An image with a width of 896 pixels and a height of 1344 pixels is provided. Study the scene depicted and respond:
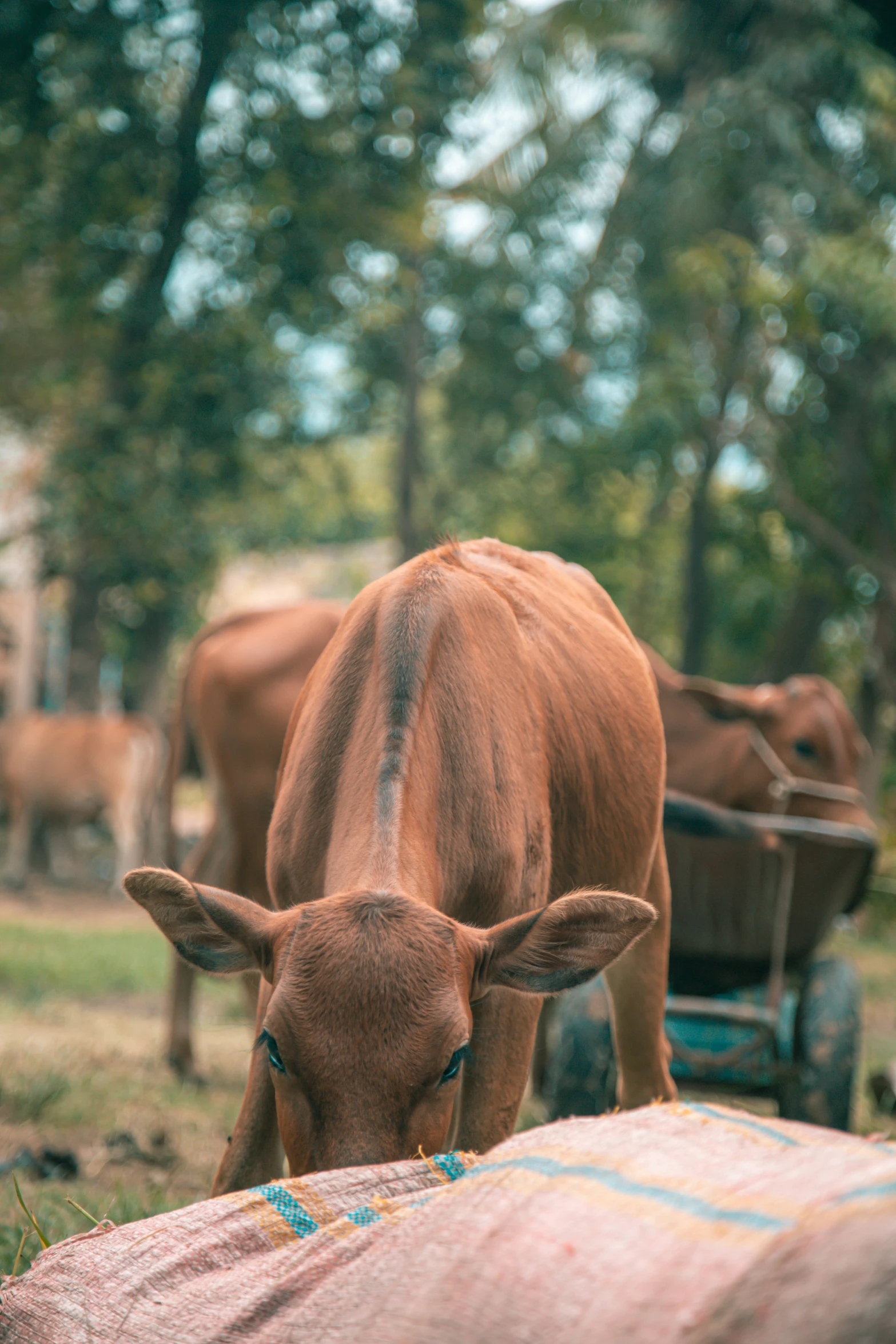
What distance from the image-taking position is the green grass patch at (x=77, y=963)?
822cm

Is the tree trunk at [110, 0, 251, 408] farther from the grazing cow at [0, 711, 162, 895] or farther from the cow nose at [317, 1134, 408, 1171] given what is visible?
the cow nose at [317, 1134, 408, 1171]

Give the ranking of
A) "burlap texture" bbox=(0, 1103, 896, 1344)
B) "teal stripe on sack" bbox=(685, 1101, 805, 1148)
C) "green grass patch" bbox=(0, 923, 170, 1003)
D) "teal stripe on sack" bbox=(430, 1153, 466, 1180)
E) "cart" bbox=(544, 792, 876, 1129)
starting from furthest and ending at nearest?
"green grass patch" bbox=(0, 923, 170, 1003)
"cart" bbox=(544, 792, 876, 1129)
"teal stripe on sack" bbox=(430, 1153, 466, 1180)
"teal stripe on sack" bbox=(685, 1101, 805, 1148)
"burlap texture" bbox=(0, 1103, 896, 1344)

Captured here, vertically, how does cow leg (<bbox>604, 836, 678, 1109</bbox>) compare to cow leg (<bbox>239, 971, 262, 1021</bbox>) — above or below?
above

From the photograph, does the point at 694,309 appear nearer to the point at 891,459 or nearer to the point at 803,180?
the point at 803,180

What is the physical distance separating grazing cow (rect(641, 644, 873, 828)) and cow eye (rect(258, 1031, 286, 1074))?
155 inches

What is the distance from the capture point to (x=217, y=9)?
12086 mm

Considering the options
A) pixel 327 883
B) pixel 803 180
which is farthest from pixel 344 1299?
pixel 803 180

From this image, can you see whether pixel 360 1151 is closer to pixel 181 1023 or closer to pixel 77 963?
pixel 181 1023

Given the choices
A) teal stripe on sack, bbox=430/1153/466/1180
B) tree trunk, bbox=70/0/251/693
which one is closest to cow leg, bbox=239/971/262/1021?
teal stripe on sack, bbox=430/1153/466/1180

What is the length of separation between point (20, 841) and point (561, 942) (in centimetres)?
1368

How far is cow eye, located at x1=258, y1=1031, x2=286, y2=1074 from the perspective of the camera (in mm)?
2568

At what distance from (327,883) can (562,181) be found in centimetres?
1975

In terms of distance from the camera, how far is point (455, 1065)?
2582mm

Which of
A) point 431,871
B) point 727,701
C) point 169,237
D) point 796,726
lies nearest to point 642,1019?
point 431,871
